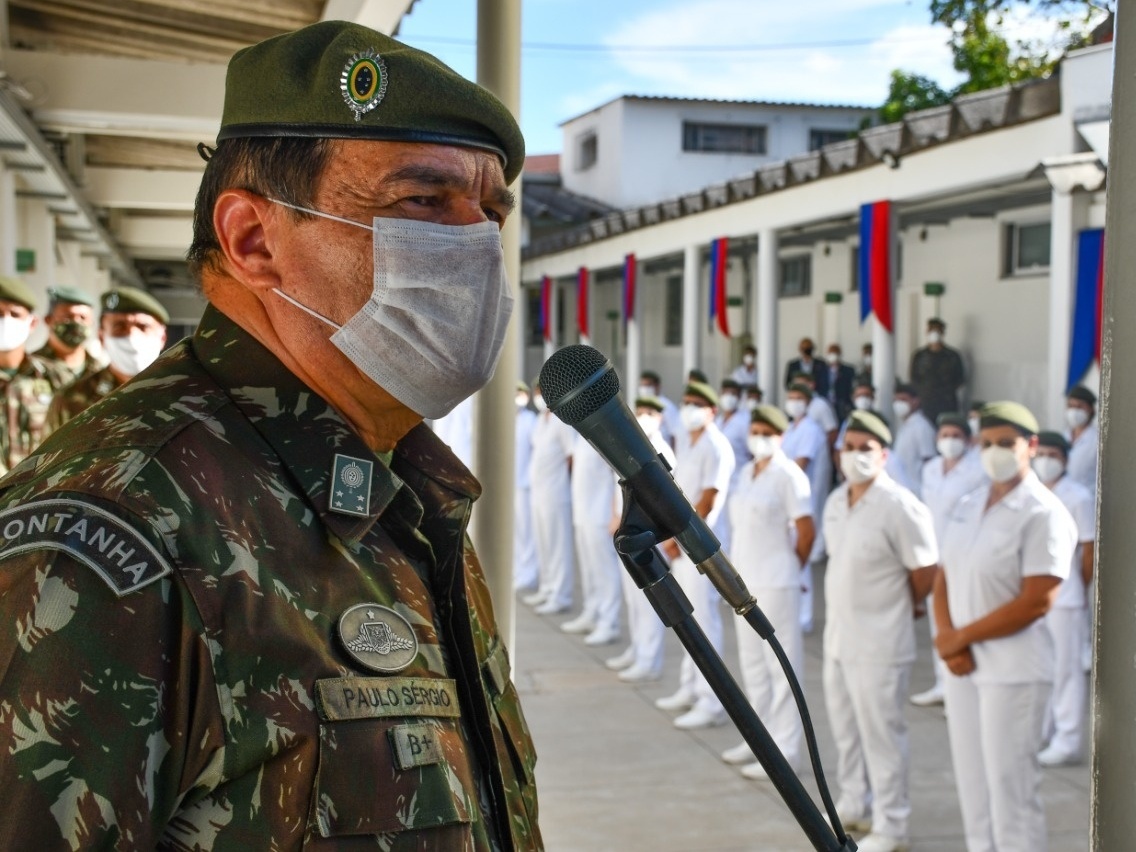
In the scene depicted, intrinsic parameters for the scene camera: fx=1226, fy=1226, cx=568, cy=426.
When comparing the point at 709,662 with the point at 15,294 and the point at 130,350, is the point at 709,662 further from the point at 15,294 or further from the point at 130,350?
the point at 15,294

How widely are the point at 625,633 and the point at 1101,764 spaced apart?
9352 millimetres

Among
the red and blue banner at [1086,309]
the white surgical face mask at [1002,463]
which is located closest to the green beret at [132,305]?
the white surgical face mask at [1002,463]

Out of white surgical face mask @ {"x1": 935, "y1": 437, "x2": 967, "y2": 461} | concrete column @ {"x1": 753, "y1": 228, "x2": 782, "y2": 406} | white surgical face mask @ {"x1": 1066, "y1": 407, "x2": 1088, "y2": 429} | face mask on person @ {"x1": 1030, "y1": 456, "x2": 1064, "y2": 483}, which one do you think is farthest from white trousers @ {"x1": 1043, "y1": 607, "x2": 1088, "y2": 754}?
concrete column @ {"x1": 753, "y1": 228, "x2": 782, "y2": 406}

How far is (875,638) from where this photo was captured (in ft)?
18.1

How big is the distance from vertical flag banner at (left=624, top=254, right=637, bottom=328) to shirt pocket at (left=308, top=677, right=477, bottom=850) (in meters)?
18.3

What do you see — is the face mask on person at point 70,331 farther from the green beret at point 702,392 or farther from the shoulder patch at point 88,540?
the shoulder patch at point 88,540

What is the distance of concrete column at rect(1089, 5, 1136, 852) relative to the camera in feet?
4.13

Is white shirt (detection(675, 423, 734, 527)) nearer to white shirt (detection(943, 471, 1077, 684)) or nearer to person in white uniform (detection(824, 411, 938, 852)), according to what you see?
person in white uniform (detection(824, 411, 938, 852))

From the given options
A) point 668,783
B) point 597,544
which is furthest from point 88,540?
point 597,544

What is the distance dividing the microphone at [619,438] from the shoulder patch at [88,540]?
1.56 feet

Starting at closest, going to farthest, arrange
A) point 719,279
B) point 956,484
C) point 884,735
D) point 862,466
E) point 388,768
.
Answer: point 388,768, point 884,735, point 862,466, point 956,484, point 719,279

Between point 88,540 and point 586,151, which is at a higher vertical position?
point 586,151

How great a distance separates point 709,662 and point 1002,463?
438cm

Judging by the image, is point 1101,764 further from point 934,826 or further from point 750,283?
point 750,283
